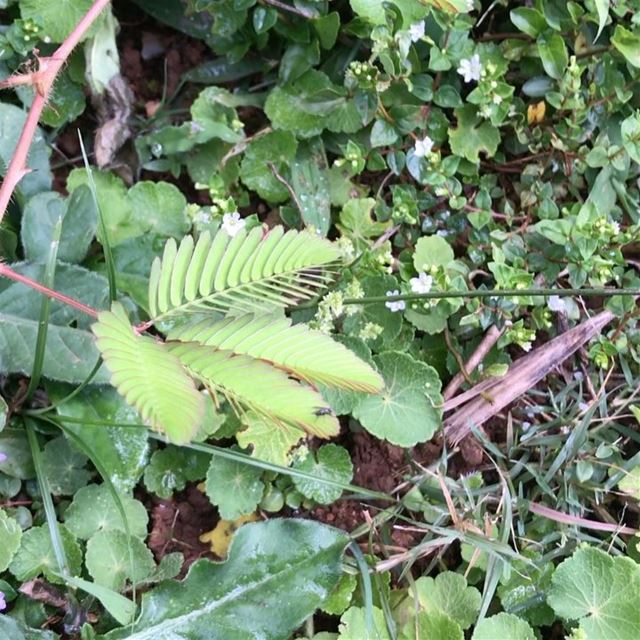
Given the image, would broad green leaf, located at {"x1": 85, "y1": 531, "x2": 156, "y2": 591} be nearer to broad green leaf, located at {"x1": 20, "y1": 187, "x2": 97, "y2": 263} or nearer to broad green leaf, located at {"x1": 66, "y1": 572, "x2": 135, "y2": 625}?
broad green leaf, located at {"x1": 66, "y1": 572, "x2": 135, "y2": 625}

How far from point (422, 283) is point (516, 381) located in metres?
0.33

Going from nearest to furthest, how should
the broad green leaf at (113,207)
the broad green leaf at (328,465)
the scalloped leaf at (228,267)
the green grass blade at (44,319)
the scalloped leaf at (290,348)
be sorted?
the scalloped leaf at (290,348) → the scalloped leaf at (228,267) → the green grass blade at (44,319) → the broad green leaf at (328,465) → the broad green leaf at (113,207)

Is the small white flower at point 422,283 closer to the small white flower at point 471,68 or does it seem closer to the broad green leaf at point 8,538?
the small white flower at point 471,68

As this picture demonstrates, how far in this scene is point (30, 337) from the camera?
159 cm

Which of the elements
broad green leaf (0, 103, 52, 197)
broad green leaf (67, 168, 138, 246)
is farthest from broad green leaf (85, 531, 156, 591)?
broad green leaf (0, 103, 52, 197)

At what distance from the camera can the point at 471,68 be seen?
1735 millimetres

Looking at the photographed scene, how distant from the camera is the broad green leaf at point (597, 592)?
5.03 feet

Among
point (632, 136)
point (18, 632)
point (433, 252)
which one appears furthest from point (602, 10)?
point (18, 632)

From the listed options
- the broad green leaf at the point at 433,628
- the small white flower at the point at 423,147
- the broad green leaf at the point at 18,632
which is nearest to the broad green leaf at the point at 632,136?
the small white flower at the point at 423,147

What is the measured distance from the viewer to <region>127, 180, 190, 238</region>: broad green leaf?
5.88 ft

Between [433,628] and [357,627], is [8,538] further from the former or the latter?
[433,628]

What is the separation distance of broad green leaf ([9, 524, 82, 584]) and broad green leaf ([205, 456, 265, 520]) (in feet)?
0.96

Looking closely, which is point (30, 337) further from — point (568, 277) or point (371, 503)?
point (568, 277)

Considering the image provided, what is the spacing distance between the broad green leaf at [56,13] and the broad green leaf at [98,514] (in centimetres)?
99
